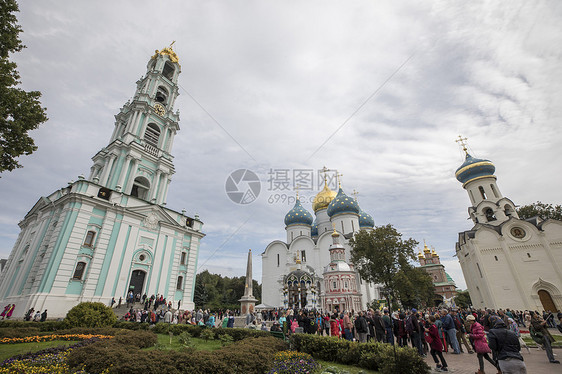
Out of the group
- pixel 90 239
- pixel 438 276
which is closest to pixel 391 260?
pixel 90 239

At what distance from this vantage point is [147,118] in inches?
1029

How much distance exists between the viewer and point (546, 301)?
21.7 metres

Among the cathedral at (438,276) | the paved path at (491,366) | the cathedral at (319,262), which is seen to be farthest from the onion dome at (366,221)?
the paved path at (491,366)

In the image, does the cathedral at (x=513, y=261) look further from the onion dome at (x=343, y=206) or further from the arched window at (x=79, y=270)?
the arched window at (x=79, y=270)

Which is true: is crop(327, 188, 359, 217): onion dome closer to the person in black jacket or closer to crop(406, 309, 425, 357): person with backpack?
crop(406, 309, 425, 357): person with backpack

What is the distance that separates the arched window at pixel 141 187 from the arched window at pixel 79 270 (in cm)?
Answer: 875

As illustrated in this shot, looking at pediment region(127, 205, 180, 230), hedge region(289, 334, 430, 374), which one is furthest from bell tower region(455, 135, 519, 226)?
pediment region(127, 205, 180, 230)

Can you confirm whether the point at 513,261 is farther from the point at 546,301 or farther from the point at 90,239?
the point at 90,239

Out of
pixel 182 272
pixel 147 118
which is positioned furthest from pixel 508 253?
pixel 147 118

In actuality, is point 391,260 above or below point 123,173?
below

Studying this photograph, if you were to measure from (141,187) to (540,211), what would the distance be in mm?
44904

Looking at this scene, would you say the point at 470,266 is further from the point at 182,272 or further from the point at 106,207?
the point at 106,207

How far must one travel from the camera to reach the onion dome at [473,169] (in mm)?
30188

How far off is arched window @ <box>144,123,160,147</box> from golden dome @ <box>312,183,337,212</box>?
29.1 m
